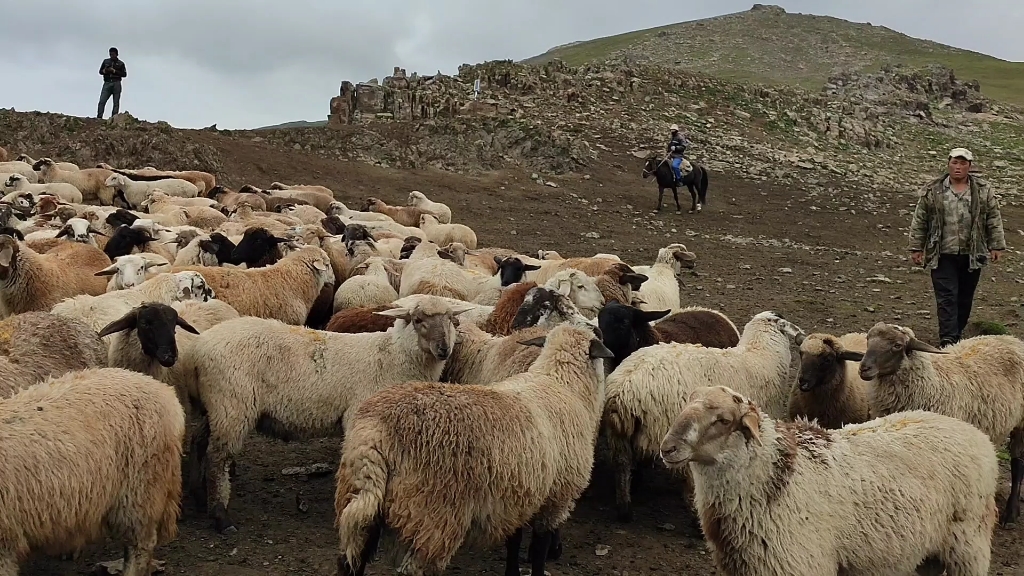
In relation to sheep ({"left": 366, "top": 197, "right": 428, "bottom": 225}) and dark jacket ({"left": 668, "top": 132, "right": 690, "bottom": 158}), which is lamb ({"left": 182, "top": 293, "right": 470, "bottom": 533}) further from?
dark jacket ({"left": 668, "top": 132, "right": 690, "bottom": 158})

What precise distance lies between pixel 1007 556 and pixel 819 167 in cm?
2372

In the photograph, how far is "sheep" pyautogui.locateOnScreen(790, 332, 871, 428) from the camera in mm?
6133

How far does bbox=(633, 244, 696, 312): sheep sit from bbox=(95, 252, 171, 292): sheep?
4970 mm

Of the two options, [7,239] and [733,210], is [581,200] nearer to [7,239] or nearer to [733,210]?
[733,210]

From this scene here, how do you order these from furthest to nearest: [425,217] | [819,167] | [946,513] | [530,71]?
[530,71] < [819,167] < [425,217] < [946,513]

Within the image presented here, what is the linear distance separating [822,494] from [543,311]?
10.3 ft

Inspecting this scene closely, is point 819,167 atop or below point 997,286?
atop

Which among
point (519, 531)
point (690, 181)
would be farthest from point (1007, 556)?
point (690, 181)

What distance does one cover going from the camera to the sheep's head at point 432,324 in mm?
5758

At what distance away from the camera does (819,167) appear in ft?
89.9

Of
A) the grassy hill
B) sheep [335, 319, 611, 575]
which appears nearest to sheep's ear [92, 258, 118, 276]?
sheep [335, 319, 611, 575]

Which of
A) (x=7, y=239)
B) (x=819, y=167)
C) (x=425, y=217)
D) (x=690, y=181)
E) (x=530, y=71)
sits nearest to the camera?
(x=7, y=239)

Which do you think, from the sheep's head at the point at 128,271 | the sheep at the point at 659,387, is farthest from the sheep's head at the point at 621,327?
the sheep's head at the point at 128,271

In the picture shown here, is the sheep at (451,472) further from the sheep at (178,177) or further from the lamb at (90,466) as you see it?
the sheep at (178,177)
